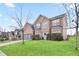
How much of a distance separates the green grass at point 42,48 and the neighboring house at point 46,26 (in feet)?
0.30

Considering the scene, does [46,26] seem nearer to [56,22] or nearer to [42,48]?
[56,22]

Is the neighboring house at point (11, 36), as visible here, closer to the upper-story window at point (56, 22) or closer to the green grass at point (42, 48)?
the green grass at point (42, 48)

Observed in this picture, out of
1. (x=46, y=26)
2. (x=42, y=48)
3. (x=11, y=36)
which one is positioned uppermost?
(x=46, y=26)

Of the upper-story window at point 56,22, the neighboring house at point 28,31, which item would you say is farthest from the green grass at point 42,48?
the upper-story window at point 56,22

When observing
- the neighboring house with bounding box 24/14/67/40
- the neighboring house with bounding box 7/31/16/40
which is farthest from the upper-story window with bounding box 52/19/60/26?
the neighboring house with bounding box 7/31/16/40

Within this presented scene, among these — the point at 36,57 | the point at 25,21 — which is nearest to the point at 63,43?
the point at 36,57

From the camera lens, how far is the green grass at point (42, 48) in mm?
2385

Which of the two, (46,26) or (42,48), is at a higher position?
(46,26)

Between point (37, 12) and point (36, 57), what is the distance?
22.1 inches

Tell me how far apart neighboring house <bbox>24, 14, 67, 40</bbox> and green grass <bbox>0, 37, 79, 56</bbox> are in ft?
0.30

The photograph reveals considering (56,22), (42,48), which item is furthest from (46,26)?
(42,48)

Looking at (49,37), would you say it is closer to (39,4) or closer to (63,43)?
(63,43)

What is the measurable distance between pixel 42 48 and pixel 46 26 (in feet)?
0.93

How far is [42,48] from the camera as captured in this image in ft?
8.01
